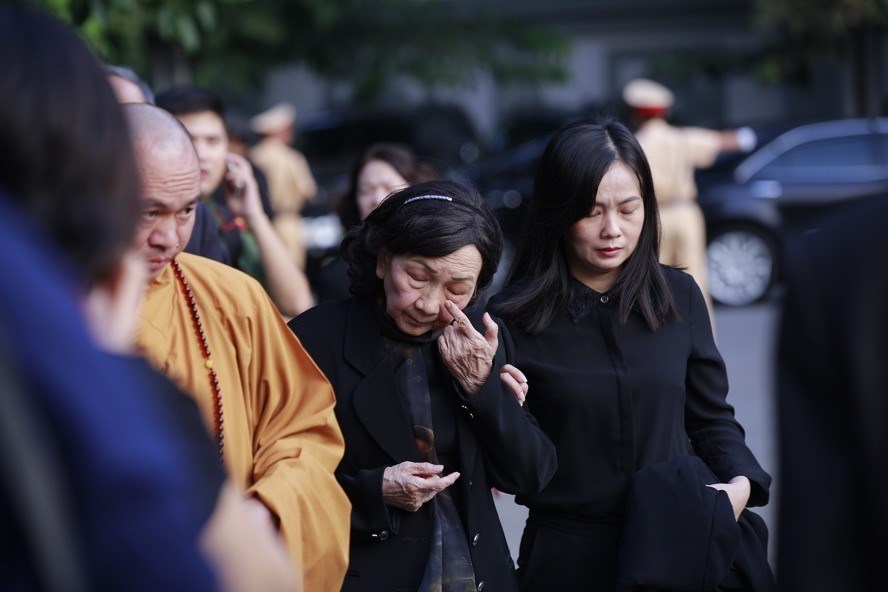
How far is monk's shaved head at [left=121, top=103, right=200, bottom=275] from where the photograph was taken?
8.92ft

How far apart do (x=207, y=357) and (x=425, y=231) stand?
0.68 meters

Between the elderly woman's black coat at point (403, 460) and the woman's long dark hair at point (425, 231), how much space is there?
0.22 m

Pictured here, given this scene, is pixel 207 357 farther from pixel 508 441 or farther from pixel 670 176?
pixel 670 176

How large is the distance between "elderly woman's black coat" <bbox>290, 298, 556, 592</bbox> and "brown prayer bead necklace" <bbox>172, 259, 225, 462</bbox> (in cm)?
44

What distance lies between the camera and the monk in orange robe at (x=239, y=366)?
2.64 meters

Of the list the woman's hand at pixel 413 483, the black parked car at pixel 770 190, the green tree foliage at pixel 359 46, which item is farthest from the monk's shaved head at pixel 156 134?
the green tree foliage at pixel 359 46

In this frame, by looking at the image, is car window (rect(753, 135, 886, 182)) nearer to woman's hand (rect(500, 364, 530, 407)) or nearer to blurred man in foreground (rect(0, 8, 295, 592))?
woman's hand (rect(500, 364, 530, 407))

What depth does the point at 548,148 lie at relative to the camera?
351cm

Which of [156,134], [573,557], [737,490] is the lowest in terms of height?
[573,557]

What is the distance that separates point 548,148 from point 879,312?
2056 millimetres

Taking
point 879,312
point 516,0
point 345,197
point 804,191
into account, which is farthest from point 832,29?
point 879,312

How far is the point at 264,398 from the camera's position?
2.79 metres

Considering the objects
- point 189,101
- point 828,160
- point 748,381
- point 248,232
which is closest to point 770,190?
point 828,160

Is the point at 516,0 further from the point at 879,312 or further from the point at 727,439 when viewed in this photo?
the point at 879,312
